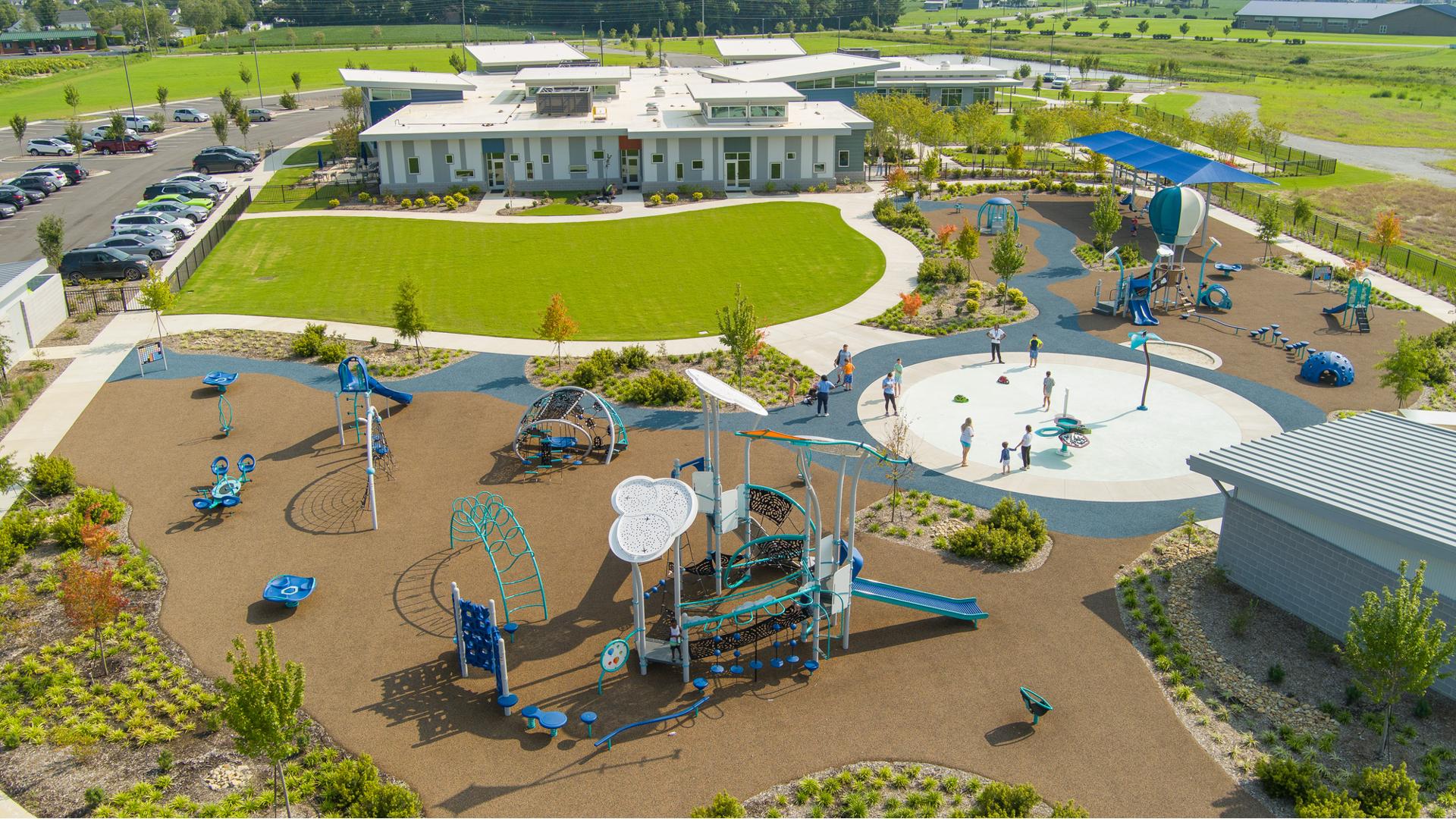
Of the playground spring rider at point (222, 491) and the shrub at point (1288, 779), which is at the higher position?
the playground spring rider at point (222, 491)

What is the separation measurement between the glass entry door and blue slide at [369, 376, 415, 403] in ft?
120

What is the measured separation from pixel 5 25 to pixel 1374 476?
236 metres

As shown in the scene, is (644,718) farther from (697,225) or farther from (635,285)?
(697,225)

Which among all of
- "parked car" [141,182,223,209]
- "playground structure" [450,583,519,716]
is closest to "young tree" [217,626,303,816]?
"playground structure" [450,583,519,716]

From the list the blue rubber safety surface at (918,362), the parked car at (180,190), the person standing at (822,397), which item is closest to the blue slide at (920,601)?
the blue rubber safety surface at (918,362)

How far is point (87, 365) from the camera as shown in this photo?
38.2m

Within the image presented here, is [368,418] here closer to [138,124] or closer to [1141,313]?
[1141,313]

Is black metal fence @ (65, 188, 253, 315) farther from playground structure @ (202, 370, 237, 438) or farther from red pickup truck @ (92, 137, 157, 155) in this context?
red pickup truck @ (92, 137, 157, 155)

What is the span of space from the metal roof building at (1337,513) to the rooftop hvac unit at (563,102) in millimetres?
55481

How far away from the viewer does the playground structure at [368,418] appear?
2780 centimetres

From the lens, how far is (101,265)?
4850 centimetres

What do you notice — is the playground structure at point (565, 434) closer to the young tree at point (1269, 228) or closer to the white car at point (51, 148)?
the young tree at point (1269, 228)

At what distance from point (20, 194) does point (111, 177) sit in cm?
972

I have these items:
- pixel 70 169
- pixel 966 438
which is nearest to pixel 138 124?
pixel 70 169
